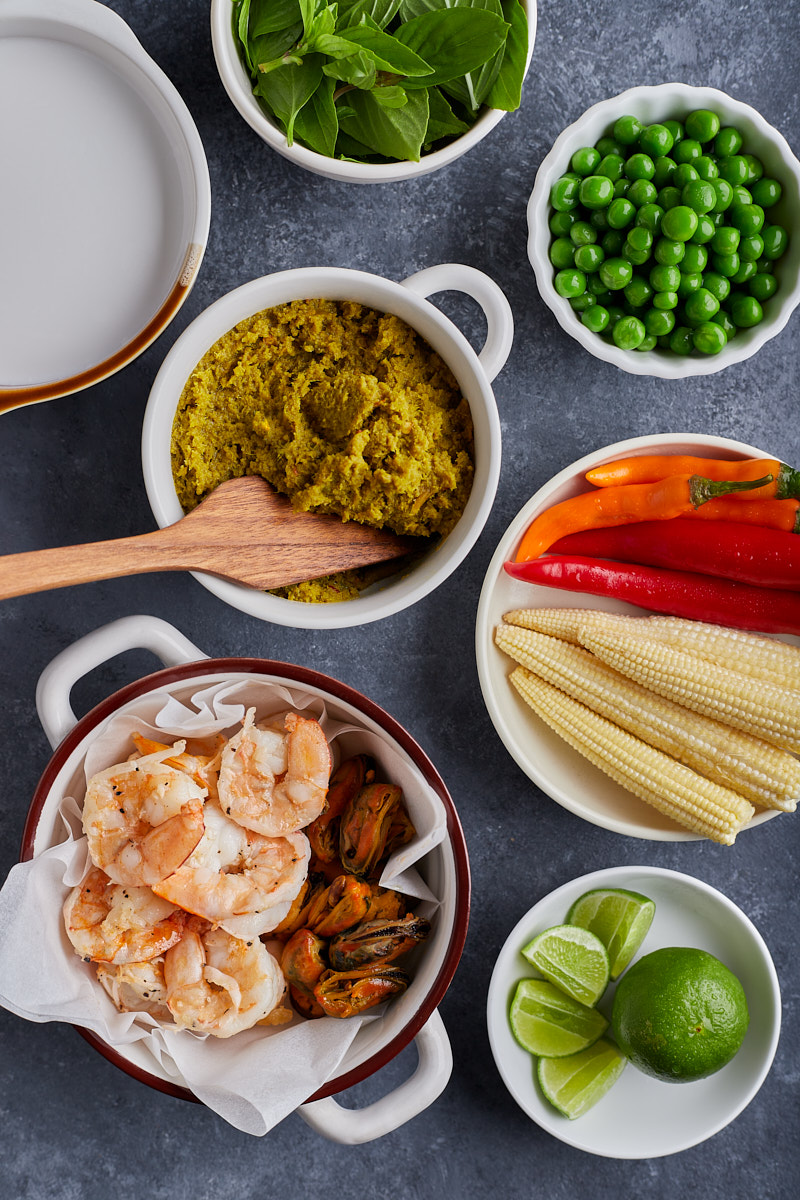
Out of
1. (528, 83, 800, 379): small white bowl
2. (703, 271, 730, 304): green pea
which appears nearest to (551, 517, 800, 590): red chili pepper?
(528, 83, 800, 379): small white bowl

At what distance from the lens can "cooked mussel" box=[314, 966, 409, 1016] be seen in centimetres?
140

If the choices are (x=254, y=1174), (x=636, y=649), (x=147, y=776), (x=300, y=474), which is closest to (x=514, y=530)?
(x=636, y=649)

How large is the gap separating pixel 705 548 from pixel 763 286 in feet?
1.56

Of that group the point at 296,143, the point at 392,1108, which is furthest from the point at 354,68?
the point at 392,1108

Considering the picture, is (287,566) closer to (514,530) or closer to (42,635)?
(514,530)

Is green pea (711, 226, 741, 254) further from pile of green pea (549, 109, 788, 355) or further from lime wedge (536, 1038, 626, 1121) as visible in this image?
lime wedge (536, 1038, 626, 1121)

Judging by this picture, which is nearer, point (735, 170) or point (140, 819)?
point (140, 819)

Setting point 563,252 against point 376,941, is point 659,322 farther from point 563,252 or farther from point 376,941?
point 376,941

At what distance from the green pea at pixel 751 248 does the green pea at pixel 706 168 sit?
0.12 m

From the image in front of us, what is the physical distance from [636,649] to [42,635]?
3.54ft

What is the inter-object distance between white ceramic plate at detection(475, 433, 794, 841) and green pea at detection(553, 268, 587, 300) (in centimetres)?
28

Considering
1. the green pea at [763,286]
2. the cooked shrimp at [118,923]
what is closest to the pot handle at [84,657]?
the cooked shrimp at [118,923]

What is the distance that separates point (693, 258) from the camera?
1554mm

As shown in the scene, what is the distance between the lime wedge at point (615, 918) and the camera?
1.67 metres
